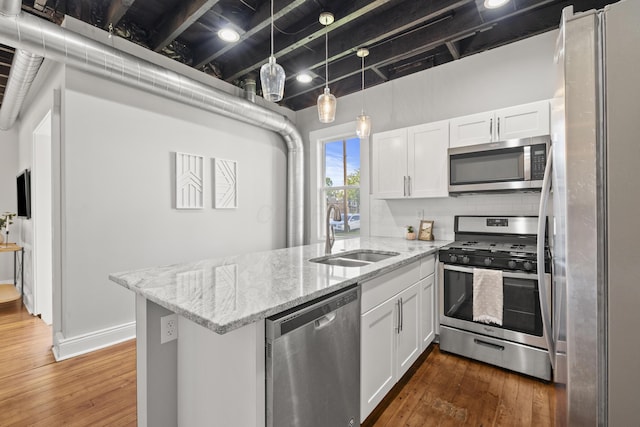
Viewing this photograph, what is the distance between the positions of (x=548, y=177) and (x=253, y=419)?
1.56m

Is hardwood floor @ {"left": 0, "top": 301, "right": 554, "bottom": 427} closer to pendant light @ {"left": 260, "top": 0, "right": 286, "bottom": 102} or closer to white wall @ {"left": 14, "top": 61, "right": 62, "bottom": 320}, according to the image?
white wall @ {"left": 14, "top": 61, "right": 62, "bottom": 320}

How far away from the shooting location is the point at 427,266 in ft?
8.49

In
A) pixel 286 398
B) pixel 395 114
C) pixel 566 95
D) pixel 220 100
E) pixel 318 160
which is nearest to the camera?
pixel 566 95

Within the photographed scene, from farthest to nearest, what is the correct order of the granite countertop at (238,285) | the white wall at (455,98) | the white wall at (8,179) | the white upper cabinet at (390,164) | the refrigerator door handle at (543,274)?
the white wall at (8,179) < the white upper cabinet at (390,164) < the white wall at (455,98) < the refrigerator door handle at (543,274) < the granite countertop at (238,285)

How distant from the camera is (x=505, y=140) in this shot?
2660mm

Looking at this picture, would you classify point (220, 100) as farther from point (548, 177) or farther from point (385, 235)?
point (548, 177)

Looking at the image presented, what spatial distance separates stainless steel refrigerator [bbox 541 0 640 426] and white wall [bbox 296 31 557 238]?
88.5 inches

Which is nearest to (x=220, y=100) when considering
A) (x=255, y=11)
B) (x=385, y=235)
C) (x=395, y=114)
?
(x=255, y=11)

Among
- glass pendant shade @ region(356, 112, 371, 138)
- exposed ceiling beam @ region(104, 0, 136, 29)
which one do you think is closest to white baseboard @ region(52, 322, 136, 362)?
exposed ceiling beam @ region(104, 0, 136, 29)

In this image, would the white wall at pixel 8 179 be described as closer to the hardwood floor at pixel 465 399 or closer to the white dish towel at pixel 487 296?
the hardwood floor at pixel 465 399

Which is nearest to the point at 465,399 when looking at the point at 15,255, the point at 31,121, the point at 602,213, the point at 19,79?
the point at 602,213

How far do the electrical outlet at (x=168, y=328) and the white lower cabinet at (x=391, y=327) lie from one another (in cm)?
96

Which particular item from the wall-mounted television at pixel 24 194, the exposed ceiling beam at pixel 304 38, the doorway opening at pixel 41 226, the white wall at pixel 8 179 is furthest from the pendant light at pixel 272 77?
the white wall at pixel 8 179

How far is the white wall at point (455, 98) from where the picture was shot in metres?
2.93
